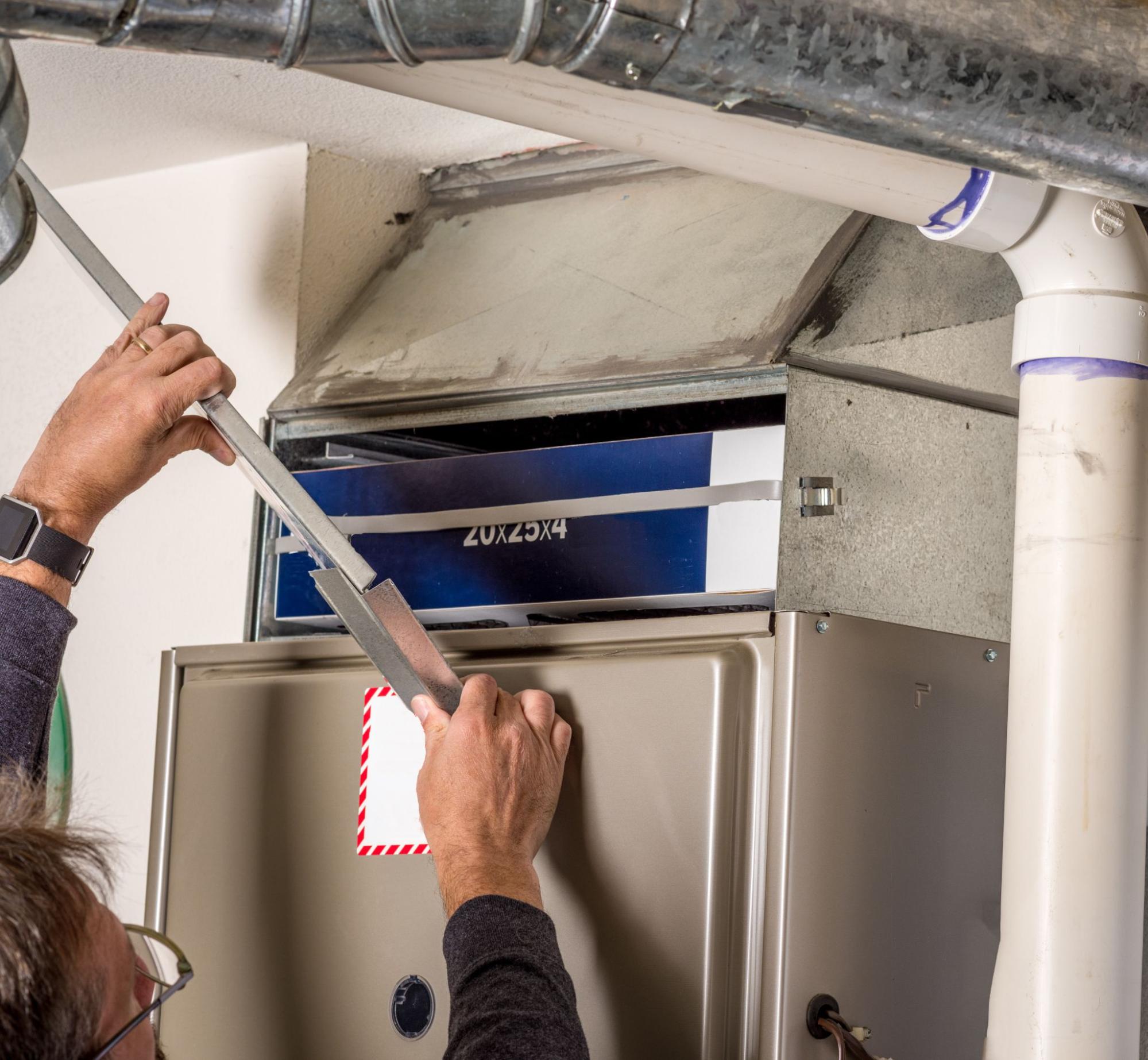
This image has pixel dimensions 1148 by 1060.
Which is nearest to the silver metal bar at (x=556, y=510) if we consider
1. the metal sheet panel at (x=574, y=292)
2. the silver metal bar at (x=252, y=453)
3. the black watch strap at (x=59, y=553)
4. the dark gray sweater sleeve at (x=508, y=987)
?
the metal sheet panel at (x=574, y=292)

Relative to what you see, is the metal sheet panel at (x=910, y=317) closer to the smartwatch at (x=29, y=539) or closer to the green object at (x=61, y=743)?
the smartwatch at (x=29, y=539)

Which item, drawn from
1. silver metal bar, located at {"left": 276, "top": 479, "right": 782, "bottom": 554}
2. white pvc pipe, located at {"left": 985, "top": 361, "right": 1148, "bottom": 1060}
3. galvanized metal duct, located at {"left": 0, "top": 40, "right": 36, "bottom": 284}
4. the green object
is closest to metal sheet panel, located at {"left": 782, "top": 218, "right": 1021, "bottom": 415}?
silver metal bar, located at {"left": 276, "top": 479, "right": 782, "bottom": 554}

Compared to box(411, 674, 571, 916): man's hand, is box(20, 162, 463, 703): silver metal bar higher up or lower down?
higher up

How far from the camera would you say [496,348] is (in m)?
1.56

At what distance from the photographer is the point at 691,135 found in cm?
109

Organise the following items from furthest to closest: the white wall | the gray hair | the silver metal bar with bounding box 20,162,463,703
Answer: the white wall, the silver metal bar with bounding box 20,162,463,703, the gray hair

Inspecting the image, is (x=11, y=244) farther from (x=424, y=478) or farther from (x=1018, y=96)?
(x=1018, y=96)

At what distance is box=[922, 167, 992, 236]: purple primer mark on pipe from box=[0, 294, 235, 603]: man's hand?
0.66m

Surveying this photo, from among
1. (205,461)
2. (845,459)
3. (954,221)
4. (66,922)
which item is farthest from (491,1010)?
(205,461)

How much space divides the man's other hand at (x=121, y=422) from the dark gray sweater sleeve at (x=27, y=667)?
8cm

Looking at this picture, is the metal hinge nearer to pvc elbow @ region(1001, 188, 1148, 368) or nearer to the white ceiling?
pvc elbow @ region(1001, 188, 1148, 368)

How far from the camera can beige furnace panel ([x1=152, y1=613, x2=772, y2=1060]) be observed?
118cm

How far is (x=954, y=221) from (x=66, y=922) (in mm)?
853

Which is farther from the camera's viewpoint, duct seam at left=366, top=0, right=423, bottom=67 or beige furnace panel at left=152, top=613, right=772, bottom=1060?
beige furnace panel at left=152, top=613, right=772, bottom=1060
